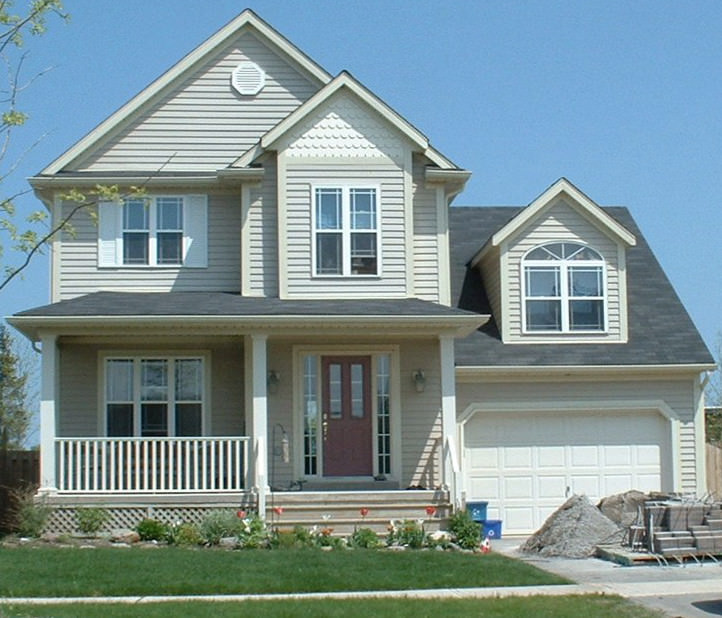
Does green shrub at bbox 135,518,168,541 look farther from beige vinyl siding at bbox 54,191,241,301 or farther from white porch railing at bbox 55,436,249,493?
beige vinyl siding at bbox 54,191,241,301

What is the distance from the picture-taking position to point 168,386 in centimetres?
2253

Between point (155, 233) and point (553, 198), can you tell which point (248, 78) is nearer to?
point (155, 233)

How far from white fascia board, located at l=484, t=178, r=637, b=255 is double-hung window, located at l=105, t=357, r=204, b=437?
6.07 m

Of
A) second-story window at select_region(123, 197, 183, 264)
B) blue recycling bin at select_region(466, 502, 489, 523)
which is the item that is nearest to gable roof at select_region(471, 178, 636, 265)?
blue recycling bin at select_region(466, 502, 489, 523)

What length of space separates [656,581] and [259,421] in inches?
292

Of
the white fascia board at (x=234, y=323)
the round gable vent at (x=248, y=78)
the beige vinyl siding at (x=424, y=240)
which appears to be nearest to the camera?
the white fascia board at (x=234, y=323)

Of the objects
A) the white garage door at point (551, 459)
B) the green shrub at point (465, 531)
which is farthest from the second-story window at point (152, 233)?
the green shrub at point (465, 531)

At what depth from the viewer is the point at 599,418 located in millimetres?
23172

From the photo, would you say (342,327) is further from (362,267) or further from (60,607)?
(60,607)

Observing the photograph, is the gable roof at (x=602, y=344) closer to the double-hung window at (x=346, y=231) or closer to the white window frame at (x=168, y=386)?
the double-hung window at (x=346, y=231)

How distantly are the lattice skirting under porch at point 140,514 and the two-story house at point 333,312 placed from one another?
2.16 ft

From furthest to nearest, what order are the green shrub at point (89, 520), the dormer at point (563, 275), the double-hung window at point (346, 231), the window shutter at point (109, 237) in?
the dormer at point (563, 275), the window shutter at point (109, 237), the double-hung window at point (346, 231), the green shrub at point (89, 520)

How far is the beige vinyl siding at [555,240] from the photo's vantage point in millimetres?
23266

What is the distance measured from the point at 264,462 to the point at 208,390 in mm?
2772
